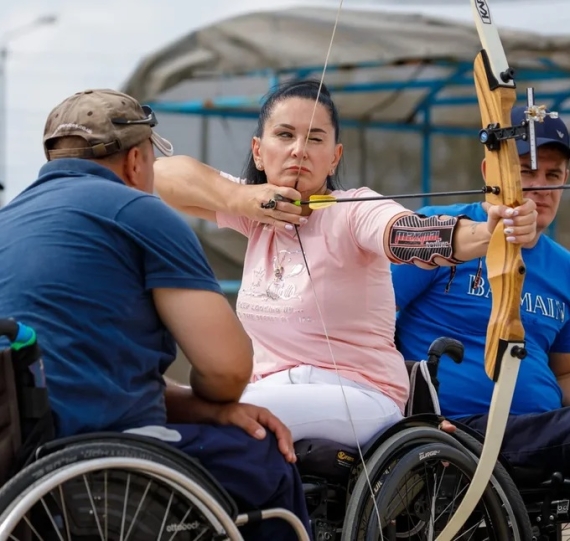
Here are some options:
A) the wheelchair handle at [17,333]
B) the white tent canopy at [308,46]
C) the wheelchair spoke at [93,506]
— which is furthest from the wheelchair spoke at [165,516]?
the white tent canopy at [308,46]

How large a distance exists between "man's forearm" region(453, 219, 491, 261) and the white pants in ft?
1.50

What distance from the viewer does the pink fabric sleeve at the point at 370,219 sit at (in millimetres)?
2924

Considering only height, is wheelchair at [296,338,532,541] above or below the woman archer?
below

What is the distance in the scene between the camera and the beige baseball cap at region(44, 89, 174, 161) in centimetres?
261

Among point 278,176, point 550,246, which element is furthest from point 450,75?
point 278,176

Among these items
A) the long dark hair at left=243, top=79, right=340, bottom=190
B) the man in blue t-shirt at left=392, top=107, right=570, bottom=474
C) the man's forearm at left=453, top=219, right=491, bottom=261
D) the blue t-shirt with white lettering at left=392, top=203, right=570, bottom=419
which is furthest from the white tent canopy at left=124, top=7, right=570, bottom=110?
the man's forearm at left=453, top=219, right=491, bottom=261

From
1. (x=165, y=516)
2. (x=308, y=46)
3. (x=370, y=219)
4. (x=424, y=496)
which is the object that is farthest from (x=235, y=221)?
(x=308, y=46)

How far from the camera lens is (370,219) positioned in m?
2.98

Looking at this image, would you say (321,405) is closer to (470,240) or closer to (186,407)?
(186,407)

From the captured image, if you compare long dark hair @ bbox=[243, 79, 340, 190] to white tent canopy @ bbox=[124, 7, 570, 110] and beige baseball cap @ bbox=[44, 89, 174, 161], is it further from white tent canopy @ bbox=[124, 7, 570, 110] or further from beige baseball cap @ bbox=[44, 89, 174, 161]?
white tent canopy @ bbox=[124, 7, 570, 110]

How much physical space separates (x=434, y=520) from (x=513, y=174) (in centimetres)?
98

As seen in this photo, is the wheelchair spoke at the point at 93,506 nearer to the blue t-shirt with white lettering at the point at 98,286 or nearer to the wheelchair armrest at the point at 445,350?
the blue t-shirt with white lettering at the point at 98,286

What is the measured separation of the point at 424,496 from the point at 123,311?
3.52 ft

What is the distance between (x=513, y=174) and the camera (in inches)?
108
